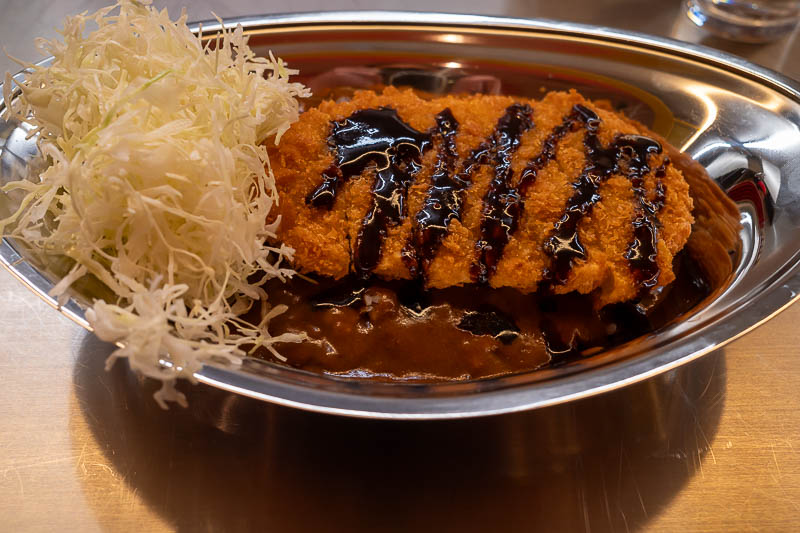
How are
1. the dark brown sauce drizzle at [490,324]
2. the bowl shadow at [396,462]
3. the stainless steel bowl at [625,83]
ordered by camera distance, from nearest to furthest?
the bowl shadow at [396,462]
the stainless steel bowl at [625,83]
the dark brown sauce drizzle at [490,324]

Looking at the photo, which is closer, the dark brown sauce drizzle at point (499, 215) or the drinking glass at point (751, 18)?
the dark brown sauce drizzle at point (499, 215)

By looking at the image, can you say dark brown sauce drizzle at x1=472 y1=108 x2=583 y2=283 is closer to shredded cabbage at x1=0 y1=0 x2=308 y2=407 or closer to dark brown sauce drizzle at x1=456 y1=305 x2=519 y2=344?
dark brown sauce drizzle at x1=456 y1=305 x2=519 y2=344

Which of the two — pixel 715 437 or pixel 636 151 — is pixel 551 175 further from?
pixel 715 437

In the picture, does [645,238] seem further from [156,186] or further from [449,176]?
[156,186]

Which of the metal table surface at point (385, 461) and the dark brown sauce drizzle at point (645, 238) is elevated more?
the dark brown sauce drizzle at point (645, 238)

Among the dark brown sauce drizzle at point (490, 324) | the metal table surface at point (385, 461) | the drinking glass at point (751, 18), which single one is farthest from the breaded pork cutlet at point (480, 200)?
the drinking glass at point (751, 18)

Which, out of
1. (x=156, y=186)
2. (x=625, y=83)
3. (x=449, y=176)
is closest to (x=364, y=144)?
(x=449, y=176)

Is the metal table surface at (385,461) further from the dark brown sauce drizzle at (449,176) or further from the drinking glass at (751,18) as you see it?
the drinking glass at (751,18)
